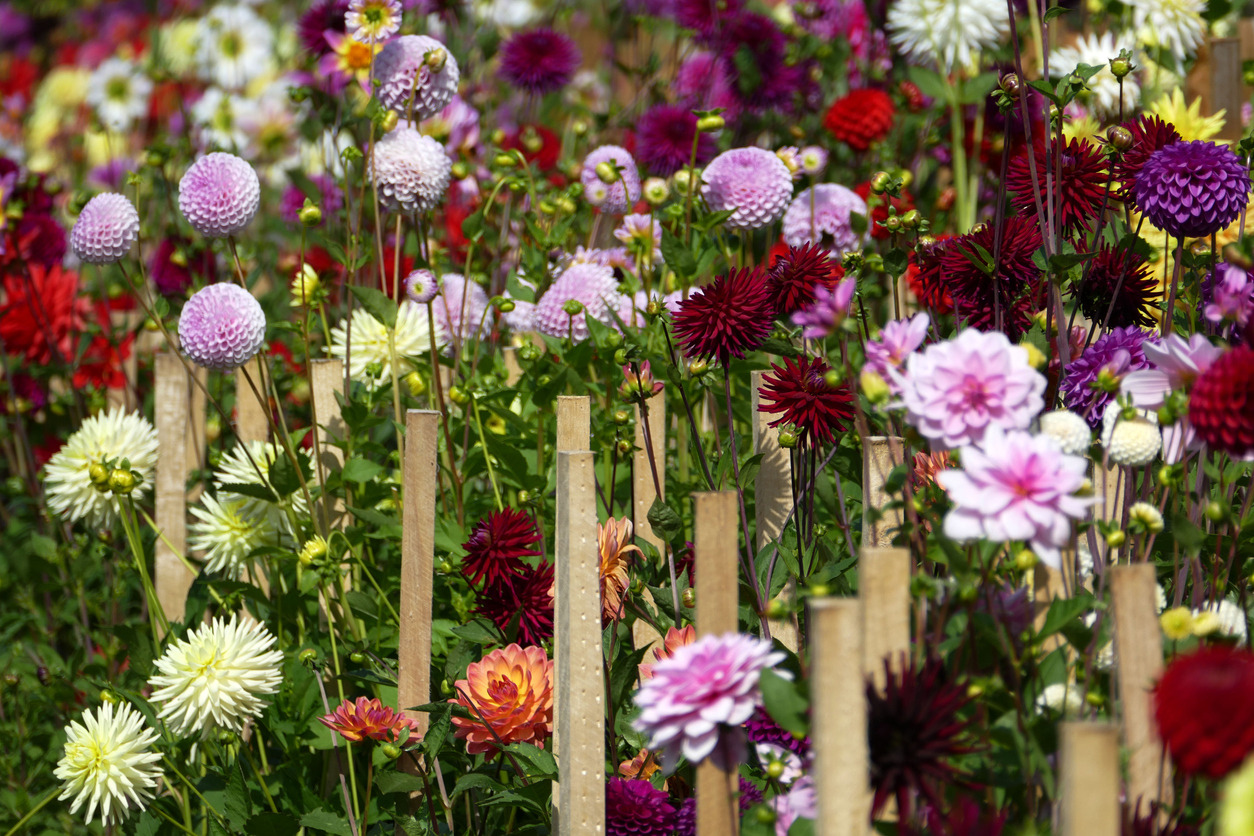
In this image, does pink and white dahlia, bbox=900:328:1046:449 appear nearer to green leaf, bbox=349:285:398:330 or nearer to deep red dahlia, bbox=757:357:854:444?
deep red dahlia, bbox=757:357:854:444

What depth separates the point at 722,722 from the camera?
2.73 feet

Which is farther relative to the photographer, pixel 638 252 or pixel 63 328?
pixel 63 328

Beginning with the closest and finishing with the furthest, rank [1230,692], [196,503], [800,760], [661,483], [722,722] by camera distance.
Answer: [1230,692], [722,722], [800,760], [661,483], [196,503]

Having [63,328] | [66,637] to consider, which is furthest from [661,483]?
[63,328]

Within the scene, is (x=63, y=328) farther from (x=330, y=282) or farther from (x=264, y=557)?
(x=264, y=557)

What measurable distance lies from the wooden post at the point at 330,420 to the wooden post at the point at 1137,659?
44.5 inches

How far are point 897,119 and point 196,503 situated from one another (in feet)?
6.54

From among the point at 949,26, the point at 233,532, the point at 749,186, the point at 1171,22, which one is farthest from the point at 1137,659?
the point at 949,26

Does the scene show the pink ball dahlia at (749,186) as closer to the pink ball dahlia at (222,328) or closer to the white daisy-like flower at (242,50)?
the pink ball dahlia at (222,328)

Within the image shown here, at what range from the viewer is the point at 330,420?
1.67 metres

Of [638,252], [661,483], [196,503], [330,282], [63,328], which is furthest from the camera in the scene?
[63,328]

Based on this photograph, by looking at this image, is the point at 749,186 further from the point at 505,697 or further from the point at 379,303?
the point at 505,697

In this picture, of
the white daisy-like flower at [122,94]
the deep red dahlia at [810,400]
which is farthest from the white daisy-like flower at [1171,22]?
the white daisy-like flower at [122,94]

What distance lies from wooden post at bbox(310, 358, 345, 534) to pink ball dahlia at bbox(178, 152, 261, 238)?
262 millimetres
